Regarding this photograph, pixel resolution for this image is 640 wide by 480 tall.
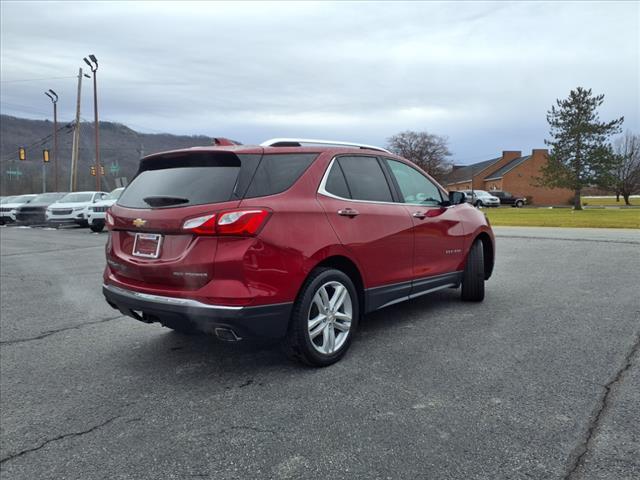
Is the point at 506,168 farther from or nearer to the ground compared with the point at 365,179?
farther from the ground

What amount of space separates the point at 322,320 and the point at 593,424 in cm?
181

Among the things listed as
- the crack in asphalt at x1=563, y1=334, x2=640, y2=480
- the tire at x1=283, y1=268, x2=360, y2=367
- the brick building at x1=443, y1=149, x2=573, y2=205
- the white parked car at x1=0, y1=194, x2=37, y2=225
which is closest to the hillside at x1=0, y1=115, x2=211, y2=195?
the white parked car at x1=0, y1=194, x2=37, y2=225

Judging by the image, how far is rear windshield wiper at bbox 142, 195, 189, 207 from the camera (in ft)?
11.3

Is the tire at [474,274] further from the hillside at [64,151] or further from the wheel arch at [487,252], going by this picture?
the hillside at [64,151]

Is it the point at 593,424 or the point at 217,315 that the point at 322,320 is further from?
the point at 593,424

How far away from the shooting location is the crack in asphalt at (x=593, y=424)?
2.36 meters

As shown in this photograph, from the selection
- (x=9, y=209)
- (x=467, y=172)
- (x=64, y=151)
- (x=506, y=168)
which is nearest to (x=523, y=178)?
(x=506, y=168)

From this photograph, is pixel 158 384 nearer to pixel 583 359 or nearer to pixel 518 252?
pixel 583 359

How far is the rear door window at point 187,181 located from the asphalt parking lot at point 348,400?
4.25 ft

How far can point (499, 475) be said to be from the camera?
230 cm

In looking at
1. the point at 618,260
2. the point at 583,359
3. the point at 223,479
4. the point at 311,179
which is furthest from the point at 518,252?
the point at 223,479

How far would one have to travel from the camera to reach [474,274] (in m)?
5.63

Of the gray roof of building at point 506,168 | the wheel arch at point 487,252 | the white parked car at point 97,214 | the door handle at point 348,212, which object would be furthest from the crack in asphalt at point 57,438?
the gray roof of building at point 506,168

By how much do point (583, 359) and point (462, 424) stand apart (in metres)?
1.55
